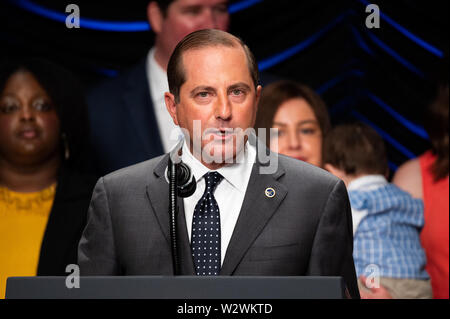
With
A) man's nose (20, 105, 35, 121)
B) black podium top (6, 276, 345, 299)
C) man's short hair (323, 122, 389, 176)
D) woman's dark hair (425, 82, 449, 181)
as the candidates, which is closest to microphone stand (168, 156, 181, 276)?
black podium top (6, 276, 345, 299)

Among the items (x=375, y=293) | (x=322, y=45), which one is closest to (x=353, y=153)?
(x=375, y=293)

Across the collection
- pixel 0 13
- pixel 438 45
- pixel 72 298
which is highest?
pixel 0 13

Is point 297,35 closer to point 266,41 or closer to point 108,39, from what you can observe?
point 266,41

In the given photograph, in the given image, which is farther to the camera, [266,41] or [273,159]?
[266,41]

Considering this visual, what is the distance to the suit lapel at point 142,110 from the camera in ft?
9.77

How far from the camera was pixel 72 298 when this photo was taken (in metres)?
1.24

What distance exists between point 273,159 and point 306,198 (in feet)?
0.52

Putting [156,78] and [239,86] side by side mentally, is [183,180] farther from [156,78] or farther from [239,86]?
[156,78]

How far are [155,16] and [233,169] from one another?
1.58 m

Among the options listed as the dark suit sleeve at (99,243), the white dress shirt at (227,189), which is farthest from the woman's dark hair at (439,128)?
the dark suit sleeve at (99,243)

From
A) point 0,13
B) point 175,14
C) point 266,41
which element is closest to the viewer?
point 175,14

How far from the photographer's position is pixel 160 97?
3115 millimetres

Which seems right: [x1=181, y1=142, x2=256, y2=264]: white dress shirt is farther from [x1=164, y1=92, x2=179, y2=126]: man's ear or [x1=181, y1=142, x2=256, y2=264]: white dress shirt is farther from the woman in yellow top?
the woman in yellow top

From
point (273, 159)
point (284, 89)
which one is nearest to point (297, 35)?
point (284, 89)
